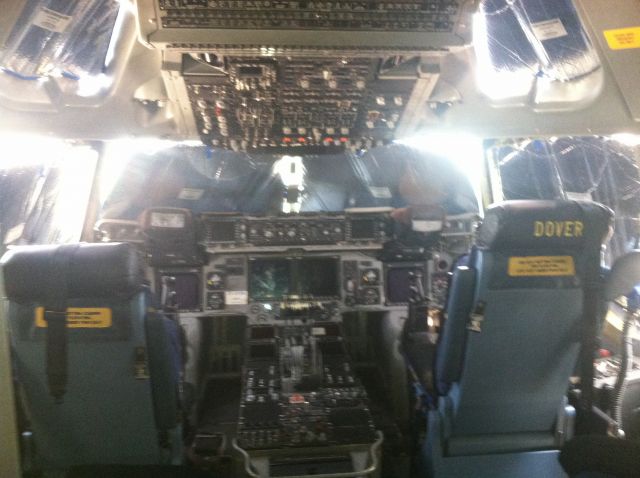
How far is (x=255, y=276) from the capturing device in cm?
301

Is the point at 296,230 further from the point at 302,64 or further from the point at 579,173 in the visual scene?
the point at 579,173

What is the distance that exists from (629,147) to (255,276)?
7.38ft

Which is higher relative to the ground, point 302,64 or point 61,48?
point 61,48

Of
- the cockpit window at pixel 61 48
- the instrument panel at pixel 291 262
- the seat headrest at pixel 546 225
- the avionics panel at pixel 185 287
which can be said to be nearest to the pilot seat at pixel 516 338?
the seat headrest at pixel 546 225

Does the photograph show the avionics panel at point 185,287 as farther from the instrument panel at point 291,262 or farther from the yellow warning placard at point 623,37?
the yellow warning placard at point 623,37

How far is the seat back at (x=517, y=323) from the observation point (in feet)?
5.59

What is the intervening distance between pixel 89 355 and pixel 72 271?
0.32 metres

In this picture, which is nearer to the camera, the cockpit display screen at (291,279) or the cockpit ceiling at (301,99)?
the cockpit ceiling at (301,99)

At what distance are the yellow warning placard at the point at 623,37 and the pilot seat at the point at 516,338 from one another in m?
1.20

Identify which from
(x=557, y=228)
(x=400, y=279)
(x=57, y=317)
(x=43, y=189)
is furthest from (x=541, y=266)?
(x=43, y=189)

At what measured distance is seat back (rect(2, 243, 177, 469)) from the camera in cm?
167

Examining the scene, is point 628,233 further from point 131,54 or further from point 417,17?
point 131,54

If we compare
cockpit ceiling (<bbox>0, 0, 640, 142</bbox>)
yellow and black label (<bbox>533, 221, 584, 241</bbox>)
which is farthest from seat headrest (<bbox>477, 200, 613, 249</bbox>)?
cockpit ceiling (<bbox>0, 0, 640, 142</bbox>)

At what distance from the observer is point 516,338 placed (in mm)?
1805
